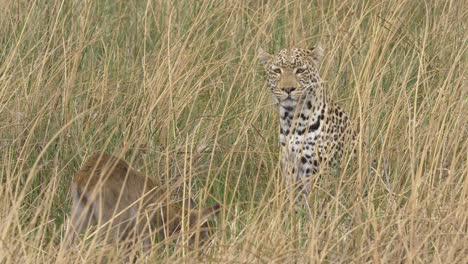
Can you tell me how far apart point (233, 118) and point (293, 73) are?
0.47 m

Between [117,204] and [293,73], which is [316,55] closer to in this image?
[293,73]

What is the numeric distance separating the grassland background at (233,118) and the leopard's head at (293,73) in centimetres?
16

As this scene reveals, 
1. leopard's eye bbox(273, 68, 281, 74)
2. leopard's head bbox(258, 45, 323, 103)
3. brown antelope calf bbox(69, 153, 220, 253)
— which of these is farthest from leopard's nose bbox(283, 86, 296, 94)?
brown antelope calf bbox(69, 153, 220, 253)

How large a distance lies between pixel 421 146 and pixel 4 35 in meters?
2.56

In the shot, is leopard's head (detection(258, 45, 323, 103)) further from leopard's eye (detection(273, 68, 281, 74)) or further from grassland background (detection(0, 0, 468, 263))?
grassland background (detection(0, 0, 468, 263))

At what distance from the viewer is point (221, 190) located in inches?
239

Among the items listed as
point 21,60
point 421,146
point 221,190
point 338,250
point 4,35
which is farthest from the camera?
point 4,35

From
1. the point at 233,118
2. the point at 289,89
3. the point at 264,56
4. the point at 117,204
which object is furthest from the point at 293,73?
the point at 117,204

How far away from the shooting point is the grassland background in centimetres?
468

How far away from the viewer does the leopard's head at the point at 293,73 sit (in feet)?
20.1

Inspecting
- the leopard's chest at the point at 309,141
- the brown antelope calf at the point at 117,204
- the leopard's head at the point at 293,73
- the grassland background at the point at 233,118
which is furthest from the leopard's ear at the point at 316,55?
the brown antelope calf at the point at 117,204

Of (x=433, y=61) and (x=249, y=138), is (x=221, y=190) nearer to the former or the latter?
(x=249, y=138)

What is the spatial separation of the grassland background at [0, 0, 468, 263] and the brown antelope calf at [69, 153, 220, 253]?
101 millimetres

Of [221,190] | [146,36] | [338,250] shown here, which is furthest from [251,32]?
[338,250]
